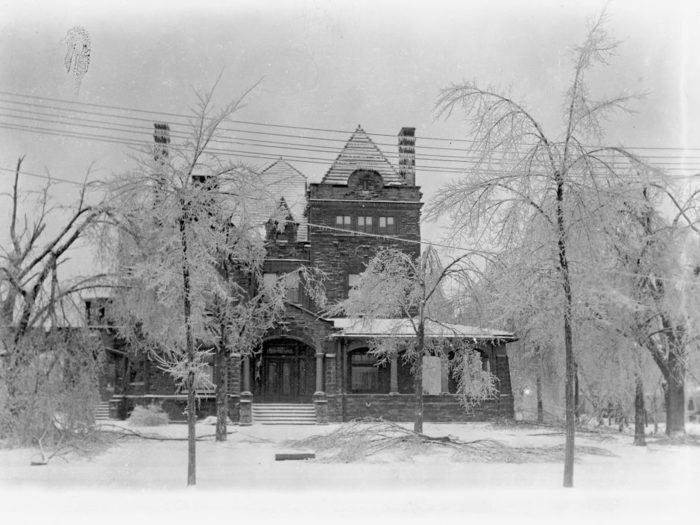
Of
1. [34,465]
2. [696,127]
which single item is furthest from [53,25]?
[696,127]

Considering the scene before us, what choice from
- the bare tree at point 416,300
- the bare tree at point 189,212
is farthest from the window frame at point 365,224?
the bare tree at point 189,212

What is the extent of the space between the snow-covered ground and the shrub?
6.12m

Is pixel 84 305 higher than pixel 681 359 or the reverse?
higher

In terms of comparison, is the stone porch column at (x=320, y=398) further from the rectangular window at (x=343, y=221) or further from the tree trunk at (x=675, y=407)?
the tree trunk at (x=675, y=407)

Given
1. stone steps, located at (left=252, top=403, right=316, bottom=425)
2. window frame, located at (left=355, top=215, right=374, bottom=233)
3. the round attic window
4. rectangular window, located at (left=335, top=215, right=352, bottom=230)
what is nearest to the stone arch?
stone steps, located at (left=252, top=403, right=316, bottom=425)

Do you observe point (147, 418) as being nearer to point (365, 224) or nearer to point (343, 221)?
point (343, 221)

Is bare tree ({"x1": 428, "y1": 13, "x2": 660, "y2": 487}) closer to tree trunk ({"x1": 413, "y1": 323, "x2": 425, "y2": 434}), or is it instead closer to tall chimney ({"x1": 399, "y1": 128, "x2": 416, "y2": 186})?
tree trunk ({"x1": 413, "y1": 323, "x2": 425, "y2": 434})

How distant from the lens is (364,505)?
11.1 meters

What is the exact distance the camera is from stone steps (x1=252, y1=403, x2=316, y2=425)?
25406 mm

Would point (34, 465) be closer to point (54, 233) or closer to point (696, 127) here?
point (54, 233)

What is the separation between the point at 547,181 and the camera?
41.3 ft

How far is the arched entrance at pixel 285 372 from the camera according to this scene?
27.5 metres

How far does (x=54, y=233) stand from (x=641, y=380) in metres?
16.1

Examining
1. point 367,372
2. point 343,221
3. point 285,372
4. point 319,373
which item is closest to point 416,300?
point 319,373
